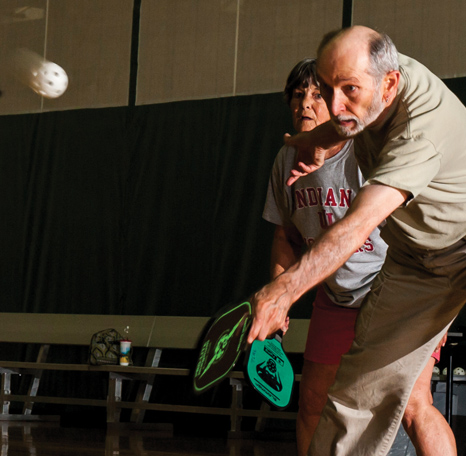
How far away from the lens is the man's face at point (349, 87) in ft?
5.91

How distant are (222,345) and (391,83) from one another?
76 cm

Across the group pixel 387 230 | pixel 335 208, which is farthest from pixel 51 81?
pixel 387 230

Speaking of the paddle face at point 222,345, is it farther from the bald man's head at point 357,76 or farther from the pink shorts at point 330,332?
the pink shorts at point 330,332

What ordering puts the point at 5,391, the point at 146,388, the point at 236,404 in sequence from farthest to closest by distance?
the point at 5,391
the point at 146,388
the point at 236,404

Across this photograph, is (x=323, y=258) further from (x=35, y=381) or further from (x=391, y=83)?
(x=35, y=381)

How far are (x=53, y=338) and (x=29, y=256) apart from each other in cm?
94

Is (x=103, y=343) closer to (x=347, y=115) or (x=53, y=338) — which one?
(x=53, y=338)

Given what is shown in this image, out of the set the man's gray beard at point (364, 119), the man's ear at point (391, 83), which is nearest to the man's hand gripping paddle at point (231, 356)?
the man's gray beard at point (364, 119)

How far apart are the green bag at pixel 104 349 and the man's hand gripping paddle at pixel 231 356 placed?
12.5 ft

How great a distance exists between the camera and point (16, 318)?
7.19 m

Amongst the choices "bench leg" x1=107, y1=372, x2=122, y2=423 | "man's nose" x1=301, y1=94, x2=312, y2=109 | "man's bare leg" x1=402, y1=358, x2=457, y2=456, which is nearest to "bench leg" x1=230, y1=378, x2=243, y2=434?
"bench leg" x1=107, y1=372, x2=122, y2=423

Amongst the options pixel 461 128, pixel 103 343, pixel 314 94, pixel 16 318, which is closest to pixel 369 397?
pixel 461 128

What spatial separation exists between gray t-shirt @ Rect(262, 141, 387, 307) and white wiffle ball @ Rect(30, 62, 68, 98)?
523cm

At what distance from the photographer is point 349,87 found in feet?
5.96
